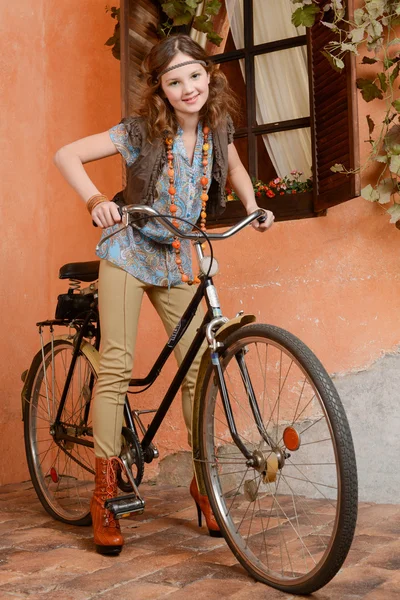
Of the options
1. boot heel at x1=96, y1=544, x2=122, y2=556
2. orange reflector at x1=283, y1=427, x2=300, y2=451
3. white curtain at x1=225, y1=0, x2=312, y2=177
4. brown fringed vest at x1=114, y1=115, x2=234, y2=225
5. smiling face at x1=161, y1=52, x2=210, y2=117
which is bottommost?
boot heel at x1=96, y1=544, x2=122, y2=556

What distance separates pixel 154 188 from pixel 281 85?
4.55 ft

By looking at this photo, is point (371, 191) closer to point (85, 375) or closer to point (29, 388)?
point (85, 375)

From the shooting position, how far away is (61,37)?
13.4 feet

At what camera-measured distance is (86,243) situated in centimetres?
395

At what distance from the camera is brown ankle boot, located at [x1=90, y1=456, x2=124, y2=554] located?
2400 millimetres

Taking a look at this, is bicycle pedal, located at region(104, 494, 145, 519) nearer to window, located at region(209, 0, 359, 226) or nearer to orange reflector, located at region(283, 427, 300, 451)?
orange reflector, located at region(283, 427, 300, 451)

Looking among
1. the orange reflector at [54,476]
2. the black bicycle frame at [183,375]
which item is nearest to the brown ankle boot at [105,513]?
the black bicycle frame at [183,375]

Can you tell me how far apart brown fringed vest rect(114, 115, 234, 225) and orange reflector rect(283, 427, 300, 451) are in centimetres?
88

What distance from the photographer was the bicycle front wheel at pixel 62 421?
112 inches

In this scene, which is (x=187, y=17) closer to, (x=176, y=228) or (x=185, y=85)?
(x=185, y=85)

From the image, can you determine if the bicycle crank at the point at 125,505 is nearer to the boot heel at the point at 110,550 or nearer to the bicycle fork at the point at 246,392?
the boot heel at the point at 110,550

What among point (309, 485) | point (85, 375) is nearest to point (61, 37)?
point (85, 375)

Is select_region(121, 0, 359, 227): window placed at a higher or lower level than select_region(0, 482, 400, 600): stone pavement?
higher

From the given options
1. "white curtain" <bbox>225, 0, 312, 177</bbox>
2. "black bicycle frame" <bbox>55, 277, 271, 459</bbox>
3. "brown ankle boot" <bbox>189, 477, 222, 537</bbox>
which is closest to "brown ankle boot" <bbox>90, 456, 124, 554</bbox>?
"black bicycle frame" <bbox>55, 277, 271, 459</bbox>
